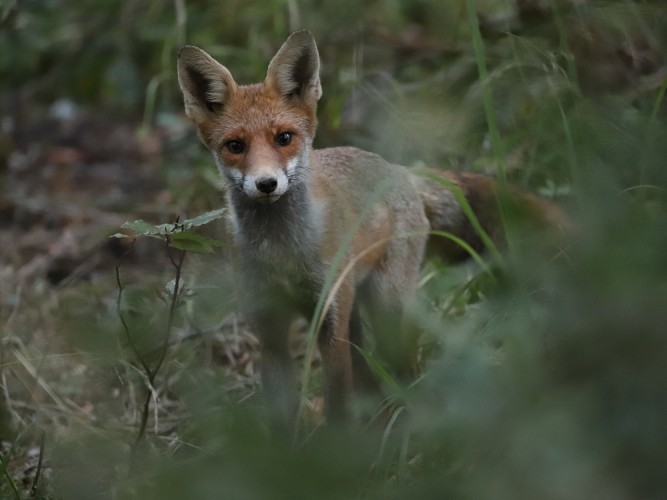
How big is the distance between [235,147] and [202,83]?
19.2 inches

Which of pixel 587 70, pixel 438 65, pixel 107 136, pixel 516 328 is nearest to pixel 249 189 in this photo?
pixel 516 328

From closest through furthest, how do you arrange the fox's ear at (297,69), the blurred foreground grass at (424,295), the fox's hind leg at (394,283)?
the blurred foreground grass at (424,295)
the fox's ear at (297,69)
the fox's hind leg at (394,283)

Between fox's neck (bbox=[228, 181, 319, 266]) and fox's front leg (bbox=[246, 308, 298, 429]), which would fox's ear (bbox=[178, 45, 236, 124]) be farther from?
fox's front leg (bbox=[246, 308, 298, 429])

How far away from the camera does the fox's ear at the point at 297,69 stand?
4453 millimetres

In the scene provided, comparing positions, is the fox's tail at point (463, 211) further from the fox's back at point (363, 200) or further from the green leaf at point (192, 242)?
the green leaf at point (192, 242)

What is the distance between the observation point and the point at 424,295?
528cm

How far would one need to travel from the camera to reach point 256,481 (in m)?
2.04

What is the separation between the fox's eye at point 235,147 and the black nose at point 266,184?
0.33 meters

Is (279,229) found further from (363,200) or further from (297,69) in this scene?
(297,69)

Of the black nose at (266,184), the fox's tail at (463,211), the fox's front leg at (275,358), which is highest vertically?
the black nose at (266,184)

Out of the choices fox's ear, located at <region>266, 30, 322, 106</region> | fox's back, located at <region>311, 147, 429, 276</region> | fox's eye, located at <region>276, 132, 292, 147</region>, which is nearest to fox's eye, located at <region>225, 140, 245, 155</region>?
fox's eye, located at <region>276, 132, 292, 147</region>

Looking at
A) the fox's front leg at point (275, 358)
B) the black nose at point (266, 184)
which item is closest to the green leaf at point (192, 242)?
the black nose at point (266, 184)

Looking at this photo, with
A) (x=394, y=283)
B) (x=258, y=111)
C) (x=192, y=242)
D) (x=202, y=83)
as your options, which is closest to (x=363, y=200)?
(x=394, y=283)

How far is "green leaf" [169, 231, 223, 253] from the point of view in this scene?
344cm
